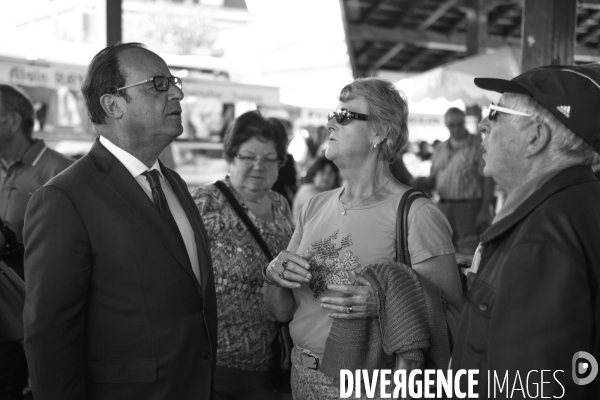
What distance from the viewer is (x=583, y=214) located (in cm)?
136

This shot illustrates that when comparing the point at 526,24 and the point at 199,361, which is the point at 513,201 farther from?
the point at 526,24

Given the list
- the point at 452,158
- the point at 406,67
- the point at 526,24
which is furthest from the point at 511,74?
the point at 406,67

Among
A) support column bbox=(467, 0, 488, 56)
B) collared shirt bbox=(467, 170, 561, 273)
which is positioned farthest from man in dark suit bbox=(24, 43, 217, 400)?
support column bbox=(467, 0, 488, 56)

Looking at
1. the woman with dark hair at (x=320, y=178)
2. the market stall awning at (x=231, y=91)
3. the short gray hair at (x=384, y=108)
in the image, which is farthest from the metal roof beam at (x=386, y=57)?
the short gray hair at (x=384, y=108)

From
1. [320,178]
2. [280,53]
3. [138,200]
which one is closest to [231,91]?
[320,178]

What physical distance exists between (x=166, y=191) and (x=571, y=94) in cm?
146

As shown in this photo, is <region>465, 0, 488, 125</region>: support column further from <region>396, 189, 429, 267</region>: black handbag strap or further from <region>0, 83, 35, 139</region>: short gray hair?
<region>396, 189, 429, 267</region>: black handbag strap

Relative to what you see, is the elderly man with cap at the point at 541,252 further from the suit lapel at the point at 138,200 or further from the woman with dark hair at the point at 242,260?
the woman with dark hair at the point at 242,260

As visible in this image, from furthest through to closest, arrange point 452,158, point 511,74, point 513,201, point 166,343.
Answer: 1. point 452,158
2. point 511,74
3. point 166,343
4. point 513,201

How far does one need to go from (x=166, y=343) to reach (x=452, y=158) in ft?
19.7

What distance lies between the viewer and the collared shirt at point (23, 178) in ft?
11.0

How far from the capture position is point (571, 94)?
56.3 inches

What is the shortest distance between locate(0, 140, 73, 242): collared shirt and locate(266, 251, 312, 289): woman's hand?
1823 millimetres

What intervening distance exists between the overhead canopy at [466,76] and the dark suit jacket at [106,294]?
5.27 m
